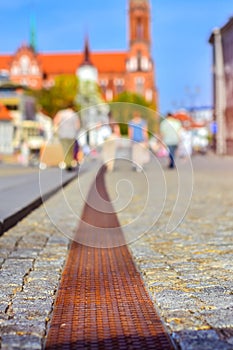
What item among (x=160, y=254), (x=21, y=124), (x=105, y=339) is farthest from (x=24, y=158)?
(x=21, y=124)

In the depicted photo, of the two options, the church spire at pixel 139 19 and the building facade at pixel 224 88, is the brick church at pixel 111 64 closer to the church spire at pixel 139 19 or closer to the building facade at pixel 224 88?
the church spire at pixel 139 19

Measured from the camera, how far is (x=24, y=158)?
34.2 meters

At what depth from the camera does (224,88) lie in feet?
221

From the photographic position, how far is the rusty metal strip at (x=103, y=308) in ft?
11.6

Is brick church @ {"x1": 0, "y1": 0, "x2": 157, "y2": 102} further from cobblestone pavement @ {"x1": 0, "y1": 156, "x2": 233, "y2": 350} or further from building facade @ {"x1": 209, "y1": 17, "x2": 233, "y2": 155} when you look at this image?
cobblestone pavement @ {"x1": 0, "y1": 156, "x2": 233, "y2": 350}

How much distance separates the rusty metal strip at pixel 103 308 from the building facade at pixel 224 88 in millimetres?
56542

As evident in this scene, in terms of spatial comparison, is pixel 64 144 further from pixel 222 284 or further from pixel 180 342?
pixel 180 342

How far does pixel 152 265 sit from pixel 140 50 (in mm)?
163193

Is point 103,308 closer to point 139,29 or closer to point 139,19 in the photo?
point 139,19

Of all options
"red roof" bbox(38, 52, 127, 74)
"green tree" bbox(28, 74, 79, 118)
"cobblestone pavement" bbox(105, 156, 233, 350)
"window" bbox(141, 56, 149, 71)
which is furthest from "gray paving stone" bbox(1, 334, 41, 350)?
"red roof" bbox(38, 52, 127, 74)

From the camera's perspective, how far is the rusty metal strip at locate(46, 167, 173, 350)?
3531mm

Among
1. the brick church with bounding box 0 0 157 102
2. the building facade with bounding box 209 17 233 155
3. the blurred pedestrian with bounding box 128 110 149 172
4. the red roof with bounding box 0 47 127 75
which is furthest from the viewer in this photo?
the red roof with bounding box 0 47 127 75

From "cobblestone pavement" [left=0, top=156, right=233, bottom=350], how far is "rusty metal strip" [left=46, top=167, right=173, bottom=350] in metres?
0.07

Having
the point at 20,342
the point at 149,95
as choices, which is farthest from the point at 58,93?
the point at 20,342
